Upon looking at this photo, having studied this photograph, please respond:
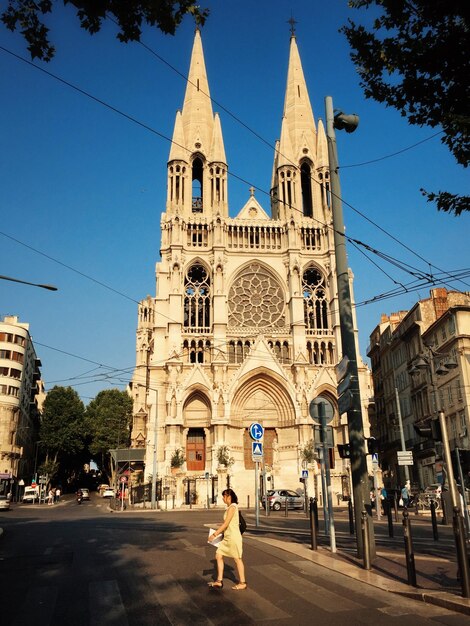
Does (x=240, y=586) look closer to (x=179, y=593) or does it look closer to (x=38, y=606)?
(x=179, y=593)

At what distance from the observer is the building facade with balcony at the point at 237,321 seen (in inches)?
1770

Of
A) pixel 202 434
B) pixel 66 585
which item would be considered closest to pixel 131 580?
pixel 66 585

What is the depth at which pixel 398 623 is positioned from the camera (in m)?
5.74

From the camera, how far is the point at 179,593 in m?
7.11

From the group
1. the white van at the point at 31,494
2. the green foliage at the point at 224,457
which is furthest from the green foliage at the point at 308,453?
the white van at the point at 31,494

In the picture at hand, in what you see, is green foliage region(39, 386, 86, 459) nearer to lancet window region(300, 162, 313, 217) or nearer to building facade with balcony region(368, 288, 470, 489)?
building facade with balcony region(368, 288, 470, 489)

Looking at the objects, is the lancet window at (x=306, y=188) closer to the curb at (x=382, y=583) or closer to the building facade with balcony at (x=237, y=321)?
the building facade with balcony at (x=237, y=321)

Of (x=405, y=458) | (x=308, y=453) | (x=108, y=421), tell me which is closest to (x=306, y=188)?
(x=308, y=453)

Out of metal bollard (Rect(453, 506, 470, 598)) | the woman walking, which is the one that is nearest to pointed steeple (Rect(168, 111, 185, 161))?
the woman walking

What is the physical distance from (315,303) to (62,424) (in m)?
36.9

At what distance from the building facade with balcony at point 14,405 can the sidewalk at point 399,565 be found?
49.7 meters

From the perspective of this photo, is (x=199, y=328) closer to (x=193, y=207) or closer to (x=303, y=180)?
(x=193, y=207)

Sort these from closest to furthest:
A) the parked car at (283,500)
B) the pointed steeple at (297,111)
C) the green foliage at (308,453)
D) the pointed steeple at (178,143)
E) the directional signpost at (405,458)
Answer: the directional signpost at (405,458), the parked car at (283,500), the green foliage at (308,453), the pointed steeple at (178,143), the pointed steeple at (297,111)

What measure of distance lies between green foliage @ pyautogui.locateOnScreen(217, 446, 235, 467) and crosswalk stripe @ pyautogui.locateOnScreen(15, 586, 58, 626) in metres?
34.4
